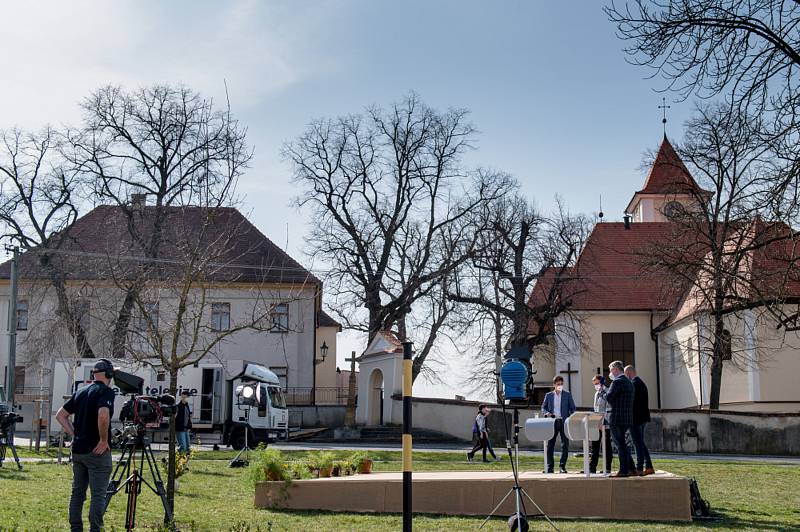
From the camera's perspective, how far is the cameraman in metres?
9.63

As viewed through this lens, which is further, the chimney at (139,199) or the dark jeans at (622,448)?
the chimney at (139,199)

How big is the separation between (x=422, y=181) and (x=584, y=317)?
11886mm

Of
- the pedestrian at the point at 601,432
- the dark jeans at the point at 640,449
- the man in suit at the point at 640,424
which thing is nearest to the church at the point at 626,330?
the pedestrian at the point at 601,432

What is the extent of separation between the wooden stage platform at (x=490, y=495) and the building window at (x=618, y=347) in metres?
39.2

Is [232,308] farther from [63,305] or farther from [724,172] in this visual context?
[724,172]

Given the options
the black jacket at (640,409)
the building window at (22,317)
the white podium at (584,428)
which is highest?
the building window at (22,317)

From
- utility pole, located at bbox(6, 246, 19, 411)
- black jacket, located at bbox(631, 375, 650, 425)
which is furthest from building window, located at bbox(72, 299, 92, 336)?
black jacket, located at bbox(631, 375, 650, 425)

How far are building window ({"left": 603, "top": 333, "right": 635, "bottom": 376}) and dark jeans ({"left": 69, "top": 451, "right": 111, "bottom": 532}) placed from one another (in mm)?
44504

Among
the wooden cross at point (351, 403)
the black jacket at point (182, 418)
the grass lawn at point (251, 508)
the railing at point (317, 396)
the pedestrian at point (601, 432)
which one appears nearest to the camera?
the grass lawn at point (251, 508)

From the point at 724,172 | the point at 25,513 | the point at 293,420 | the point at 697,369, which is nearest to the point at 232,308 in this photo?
the point at 293,420

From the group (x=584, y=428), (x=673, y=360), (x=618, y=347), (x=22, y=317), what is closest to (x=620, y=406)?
(x=584, y=428)

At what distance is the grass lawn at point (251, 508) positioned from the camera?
1188 cm

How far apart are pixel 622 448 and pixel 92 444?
7.39m

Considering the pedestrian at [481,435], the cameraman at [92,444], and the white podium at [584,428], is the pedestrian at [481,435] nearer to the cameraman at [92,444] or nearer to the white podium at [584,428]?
the white podium at [584,428]
